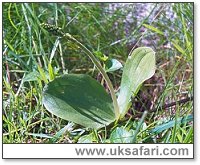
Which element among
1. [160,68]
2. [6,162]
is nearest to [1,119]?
[6,162]

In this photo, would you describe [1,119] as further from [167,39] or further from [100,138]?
[167,39]

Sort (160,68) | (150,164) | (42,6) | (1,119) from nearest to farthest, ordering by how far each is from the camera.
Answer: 1. (150,164)
2. (1,119)
3. (160,68)
4. (42,6)

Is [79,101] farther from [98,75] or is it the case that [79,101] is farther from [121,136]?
[98,75]

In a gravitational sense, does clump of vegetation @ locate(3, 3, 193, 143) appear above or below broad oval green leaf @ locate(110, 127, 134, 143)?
above

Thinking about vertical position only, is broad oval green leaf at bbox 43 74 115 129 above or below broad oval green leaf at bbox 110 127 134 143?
above

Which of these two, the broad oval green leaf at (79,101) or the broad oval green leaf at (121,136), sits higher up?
the broad oval green leaf at (79,101)
